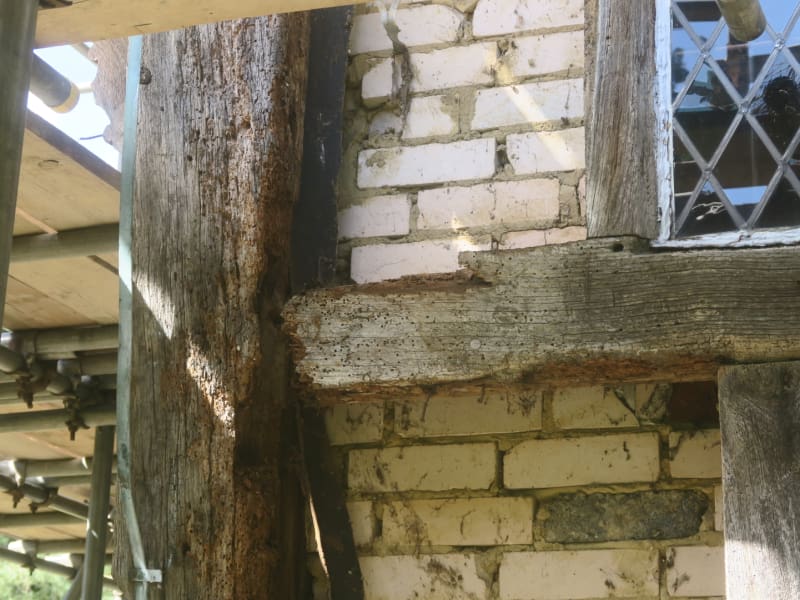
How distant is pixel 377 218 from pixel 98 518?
2.04m

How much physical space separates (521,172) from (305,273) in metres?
0.53

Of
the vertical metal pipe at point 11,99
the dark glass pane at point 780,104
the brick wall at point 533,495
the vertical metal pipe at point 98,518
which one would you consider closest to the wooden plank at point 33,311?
the vertical metal pipe at point 98,518

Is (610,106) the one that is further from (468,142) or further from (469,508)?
(469,508)

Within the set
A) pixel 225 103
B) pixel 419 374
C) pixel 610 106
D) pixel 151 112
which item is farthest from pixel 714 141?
pixel 151 112

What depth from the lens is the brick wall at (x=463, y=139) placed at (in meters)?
2.59

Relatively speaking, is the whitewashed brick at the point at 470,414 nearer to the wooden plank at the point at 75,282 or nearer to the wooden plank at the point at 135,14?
the wooden plank at the point at 135,14

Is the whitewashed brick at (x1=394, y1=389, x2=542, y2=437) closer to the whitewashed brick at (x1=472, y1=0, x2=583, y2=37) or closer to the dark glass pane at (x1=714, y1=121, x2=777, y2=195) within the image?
the dark glass pane at (x1=714, y1=121, x2=777, y2=195)

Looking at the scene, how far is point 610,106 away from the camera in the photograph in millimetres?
2367

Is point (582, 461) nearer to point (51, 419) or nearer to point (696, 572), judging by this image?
point (696, 572)

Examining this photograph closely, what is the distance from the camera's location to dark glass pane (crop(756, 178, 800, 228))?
92.4 inches

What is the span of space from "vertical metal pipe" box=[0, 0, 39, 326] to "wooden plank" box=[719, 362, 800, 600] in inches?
50.9

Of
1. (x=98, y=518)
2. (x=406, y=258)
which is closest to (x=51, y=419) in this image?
(x=98, y=518)

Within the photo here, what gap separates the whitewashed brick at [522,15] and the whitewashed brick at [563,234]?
0.49 m

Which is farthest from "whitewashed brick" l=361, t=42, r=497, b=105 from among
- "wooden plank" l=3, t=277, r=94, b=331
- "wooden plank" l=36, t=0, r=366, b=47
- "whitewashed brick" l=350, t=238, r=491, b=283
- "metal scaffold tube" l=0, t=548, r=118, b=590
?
"metal scaffold tube" l=0, t=548, r=118, b=590
